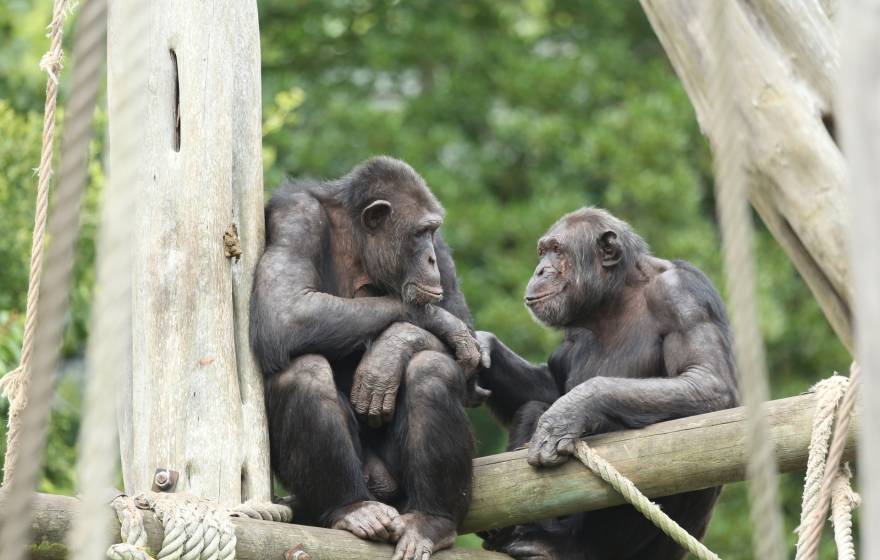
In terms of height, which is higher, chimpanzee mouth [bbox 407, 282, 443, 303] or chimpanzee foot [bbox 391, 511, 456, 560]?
chimpanzee mouth [bbox 407, 282, 443, 303]

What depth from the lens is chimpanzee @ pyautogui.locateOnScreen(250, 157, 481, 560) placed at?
5000mm

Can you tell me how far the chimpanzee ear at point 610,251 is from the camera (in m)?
6.24

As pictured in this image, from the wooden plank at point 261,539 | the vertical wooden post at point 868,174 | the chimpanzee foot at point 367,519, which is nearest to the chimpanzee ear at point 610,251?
the wooden plank at point 261,539

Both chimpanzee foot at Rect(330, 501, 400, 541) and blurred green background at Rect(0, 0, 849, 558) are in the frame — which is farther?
blurred green background at Rect(0, 0, 849, 558)

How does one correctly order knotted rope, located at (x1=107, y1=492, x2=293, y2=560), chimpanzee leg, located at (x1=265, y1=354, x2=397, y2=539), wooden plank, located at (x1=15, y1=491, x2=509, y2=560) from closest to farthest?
wooden plank, located at (x1=15, y1=491, x2=509, y2=560)
knotted rope, located at (x1=107, y1=492, x2=293, y2=560)
chimpanzee leg, located at (x1=265, y1=354, x2=397, y2=539)

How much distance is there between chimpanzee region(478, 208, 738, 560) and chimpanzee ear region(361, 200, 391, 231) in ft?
2.86

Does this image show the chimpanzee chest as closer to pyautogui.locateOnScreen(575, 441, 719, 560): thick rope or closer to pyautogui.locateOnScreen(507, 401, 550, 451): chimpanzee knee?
pyautogui.locateOnScreen(507, 401, 550, 451): chimpanzee knee

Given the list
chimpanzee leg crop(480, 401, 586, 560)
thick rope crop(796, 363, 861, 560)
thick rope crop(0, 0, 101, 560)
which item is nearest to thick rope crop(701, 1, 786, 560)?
thick rope crop(0, 0, 101, 560)

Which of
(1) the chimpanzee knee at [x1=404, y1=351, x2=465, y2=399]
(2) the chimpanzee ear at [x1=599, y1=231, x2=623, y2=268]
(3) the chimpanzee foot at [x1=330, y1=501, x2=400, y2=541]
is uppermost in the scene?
(2) the chimpanzee ear at [x1=599, y1=231, x2=623, y2=268]

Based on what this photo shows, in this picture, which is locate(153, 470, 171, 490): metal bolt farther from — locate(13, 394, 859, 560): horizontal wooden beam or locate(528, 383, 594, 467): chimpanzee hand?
locate(528, 383, 594, 467): chimpanzee hand

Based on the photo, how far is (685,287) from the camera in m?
5.86

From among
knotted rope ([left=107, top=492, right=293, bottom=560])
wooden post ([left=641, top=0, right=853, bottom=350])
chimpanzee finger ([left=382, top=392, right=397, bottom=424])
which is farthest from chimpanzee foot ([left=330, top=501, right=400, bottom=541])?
wooden post ([left=641, top=0, right=853, bottom=350])

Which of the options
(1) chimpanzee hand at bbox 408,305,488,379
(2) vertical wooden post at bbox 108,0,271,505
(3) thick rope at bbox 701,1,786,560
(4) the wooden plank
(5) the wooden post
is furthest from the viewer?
(1) chimpanzee hand at bbox 408,305,488,379

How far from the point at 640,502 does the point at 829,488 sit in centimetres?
78
